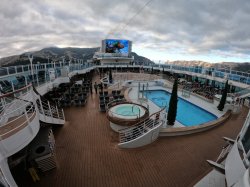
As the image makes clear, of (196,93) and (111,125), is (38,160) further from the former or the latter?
(196,93)

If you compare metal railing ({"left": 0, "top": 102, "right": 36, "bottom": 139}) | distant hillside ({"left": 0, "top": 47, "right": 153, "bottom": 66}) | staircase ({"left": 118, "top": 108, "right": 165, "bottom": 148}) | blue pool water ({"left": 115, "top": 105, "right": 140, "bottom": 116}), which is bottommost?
staircase ({"left": 118, "top": 108, "right": 165, "bottom": 148})

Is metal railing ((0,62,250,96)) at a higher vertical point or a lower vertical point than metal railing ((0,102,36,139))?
higher

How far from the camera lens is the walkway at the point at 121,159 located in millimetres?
4766

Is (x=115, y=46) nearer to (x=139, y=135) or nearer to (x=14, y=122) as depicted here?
(x=139, y=135)

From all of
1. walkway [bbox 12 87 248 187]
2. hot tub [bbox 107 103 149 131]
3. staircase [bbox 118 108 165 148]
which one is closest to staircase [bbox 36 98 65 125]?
walkway [bbox 12 87 248 187]

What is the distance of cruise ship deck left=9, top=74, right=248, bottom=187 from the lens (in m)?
4.78

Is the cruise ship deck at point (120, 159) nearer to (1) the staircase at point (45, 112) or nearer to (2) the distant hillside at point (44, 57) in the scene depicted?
(1) the staircase at point (45, 112)

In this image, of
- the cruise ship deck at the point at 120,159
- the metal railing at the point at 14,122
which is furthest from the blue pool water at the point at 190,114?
the metal railing at the point at 14,122

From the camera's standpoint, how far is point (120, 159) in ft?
18.7

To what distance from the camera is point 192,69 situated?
23.9 meters

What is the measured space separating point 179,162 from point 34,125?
17.1ft

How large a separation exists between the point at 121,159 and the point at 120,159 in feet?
0.13

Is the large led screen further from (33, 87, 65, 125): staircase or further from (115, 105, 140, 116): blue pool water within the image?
(33, 87, 65, 125): staircase

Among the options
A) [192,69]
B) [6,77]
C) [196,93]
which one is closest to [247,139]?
[6,77]
